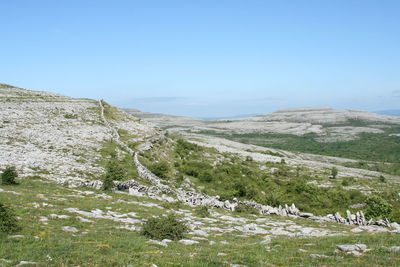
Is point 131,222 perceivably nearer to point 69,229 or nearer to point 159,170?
point 69,229

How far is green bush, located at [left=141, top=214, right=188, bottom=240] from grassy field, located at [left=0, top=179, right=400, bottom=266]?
48cm

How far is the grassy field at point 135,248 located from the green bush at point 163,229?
0.48 meters

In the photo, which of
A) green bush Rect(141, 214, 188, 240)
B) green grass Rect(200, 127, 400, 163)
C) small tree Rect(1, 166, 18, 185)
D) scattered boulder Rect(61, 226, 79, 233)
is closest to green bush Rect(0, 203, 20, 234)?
scattered boulder Rect(61, 226, 79, 233)

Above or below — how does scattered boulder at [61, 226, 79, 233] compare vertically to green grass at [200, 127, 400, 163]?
above

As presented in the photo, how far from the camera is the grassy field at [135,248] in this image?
33.9ft

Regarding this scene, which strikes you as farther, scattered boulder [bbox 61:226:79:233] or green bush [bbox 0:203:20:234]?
scattered boulder [bbox 61:226:79:233]

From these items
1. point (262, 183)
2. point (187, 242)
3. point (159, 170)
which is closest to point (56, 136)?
point (159, 170)

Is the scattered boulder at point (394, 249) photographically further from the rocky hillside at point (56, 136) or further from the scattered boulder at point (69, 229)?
the rocky hillside at point (56, 136)

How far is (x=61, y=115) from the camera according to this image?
51344 millimetres

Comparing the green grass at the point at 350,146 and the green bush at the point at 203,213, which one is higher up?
the green bush at the point at 203,213

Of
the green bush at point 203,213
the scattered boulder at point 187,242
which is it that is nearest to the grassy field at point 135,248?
the scattered boulder at point 187,242

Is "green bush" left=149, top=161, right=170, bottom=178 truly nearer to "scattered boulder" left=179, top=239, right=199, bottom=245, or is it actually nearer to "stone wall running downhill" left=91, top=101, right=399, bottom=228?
"stone wall running downhill" left=91, top=101, right=399, bottom=228

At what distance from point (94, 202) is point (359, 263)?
15.1m

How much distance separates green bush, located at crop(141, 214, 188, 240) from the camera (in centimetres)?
1413
